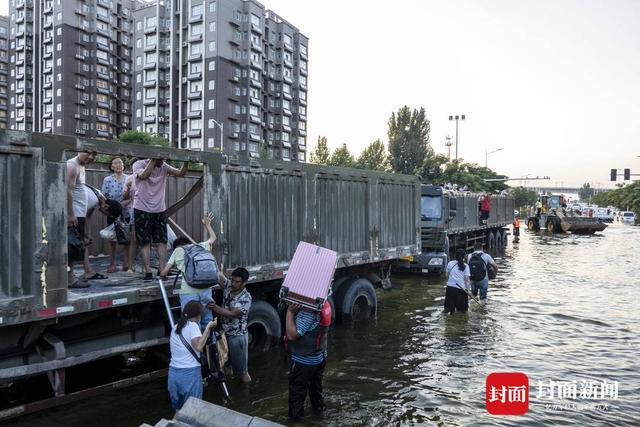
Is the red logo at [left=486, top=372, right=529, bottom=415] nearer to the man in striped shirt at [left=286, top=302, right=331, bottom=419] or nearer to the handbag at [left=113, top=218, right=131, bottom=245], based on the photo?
the man in striped shirt at [left=286, top=302, right=331, bottom=419]

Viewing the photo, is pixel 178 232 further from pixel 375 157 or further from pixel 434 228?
pixel 375 157

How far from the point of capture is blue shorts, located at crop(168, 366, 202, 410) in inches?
191

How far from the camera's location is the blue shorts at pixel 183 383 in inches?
191

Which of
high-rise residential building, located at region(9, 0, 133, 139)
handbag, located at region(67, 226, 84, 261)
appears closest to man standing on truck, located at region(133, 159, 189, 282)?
handbag, located at region(67, 226, 84, 261)

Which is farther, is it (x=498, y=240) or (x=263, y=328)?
Answer: (x=498, y=240)

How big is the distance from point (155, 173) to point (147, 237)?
826 mm

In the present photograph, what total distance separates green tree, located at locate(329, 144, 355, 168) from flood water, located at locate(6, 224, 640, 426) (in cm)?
4485

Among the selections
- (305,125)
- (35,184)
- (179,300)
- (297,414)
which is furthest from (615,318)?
(305,125)

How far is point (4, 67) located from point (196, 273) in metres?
86.6

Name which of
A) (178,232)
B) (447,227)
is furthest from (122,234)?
(447,227)

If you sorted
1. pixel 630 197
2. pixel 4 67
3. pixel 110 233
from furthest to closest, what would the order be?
pixel 4 67 < pixel 630 197 < pixel 110 233

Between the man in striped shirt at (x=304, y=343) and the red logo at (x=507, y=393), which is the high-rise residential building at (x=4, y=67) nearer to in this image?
the man in striped shirt at (x=304, y=343)

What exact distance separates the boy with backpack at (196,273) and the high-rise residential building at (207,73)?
53713mm

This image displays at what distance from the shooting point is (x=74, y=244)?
18.6 feet
